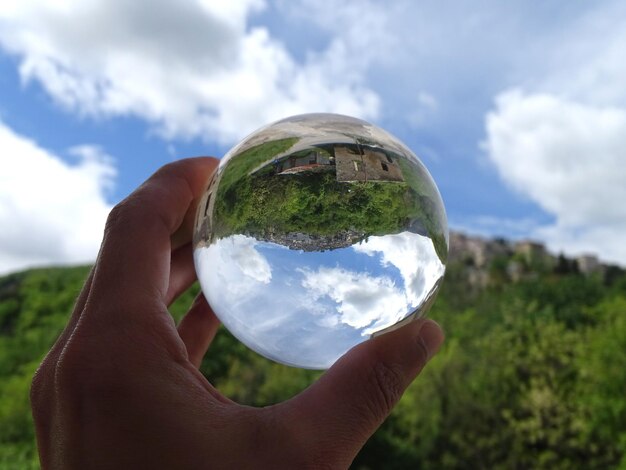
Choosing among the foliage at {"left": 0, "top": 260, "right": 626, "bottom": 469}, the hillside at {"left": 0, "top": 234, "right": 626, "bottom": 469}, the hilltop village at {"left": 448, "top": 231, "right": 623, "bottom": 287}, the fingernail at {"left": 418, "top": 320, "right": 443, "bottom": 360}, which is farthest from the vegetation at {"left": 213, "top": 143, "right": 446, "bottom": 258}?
the hilltop village at {"left": 448, "top": 231, "right": 623, "bottom": 287}

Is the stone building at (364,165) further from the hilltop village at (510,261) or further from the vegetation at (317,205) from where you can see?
the hilltop village at (510,261)

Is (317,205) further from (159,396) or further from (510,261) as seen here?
(510,261)

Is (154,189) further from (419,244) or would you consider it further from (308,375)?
(308,375)

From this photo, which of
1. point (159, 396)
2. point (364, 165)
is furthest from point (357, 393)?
point (364, 165)

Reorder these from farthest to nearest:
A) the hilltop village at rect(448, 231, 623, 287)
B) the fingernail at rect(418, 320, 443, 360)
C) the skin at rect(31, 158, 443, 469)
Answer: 1. the hilltop village at rect(448, 231, 623, 287)
2. the fingernail at rect(418, 320, 443, 360)
3. the skin at rect(31, 158, 443, 469)

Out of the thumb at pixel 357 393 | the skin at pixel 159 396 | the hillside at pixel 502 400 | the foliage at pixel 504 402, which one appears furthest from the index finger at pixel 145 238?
the foliage at pixel 504 402

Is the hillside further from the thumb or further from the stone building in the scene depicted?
the stone building
